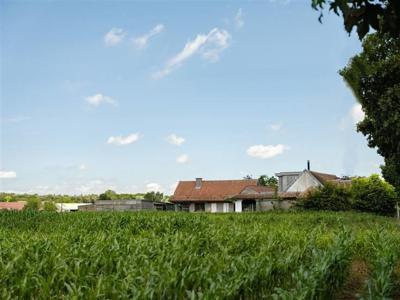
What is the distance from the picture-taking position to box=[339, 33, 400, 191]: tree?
22438 mm

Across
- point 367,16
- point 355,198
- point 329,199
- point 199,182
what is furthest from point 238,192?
point 367,16

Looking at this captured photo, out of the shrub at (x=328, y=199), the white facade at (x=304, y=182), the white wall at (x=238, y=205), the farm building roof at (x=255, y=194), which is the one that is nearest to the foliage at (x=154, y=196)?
the farm building roof at (x=255, y=194)

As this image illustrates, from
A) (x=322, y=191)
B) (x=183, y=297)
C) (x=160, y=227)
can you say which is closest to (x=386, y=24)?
(x=183, y=297)

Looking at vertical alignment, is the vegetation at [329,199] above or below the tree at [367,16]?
below

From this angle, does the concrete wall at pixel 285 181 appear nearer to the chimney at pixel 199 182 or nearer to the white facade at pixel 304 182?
the white facade at pixel 304 182

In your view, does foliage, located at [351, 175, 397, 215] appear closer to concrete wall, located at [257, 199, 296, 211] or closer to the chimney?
concrete wall, located at [257, 199, 296, 211]

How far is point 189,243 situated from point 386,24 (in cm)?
671

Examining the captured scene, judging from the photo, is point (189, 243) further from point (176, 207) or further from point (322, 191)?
point (176, 207)

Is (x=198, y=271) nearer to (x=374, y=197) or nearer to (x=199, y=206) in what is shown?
(x=374, y=197)

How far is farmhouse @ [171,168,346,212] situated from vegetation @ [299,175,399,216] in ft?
33.6

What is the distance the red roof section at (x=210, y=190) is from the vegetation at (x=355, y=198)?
20318mm

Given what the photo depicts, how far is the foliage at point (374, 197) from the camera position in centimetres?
3659

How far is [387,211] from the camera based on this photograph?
122 ft

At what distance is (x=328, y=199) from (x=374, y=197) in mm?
3822
